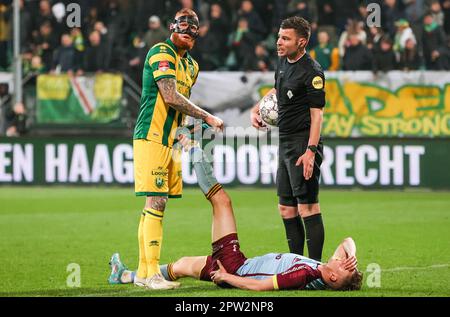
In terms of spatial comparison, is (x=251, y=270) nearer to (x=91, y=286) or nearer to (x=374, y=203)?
(x=91, y=286)

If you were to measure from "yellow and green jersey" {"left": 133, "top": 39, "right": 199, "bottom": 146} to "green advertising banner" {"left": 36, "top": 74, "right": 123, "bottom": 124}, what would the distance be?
12.0 m

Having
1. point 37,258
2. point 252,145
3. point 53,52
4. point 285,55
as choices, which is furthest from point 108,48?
point 285,55

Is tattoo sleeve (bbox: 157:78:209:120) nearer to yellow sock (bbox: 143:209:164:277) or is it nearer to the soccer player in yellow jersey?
the soccer player in yellow jersey

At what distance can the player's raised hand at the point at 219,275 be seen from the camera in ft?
27.5

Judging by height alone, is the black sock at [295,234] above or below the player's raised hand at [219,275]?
above

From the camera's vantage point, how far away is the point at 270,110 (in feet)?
32.1

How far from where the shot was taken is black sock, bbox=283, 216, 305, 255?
958 centimetres

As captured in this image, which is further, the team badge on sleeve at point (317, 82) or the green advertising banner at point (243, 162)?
the green advertising banner at point (243, 162)

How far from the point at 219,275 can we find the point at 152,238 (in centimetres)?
80

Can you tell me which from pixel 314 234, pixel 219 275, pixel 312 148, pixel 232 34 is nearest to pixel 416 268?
pixel 314 234

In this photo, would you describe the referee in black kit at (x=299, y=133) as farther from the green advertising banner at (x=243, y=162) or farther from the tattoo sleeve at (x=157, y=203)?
the green advertising banner at (x=243, y=162)

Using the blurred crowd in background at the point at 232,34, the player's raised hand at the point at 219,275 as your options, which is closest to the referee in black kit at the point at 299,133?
the player's raised hand at the point at 219,275

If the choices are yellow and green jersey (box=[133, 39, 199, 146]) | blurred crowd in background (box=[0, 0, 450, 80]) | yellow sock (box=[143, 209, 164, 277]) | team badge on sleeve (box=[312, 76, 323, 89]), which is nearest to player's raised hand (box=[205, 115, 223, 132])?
yellow and green jersey (box=[133, 39, 199, 146])

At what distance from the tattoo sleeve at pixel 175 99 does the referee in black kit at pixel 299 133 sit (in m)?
0.97
